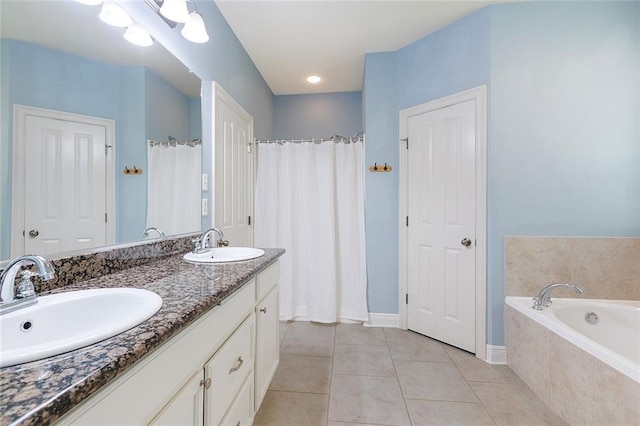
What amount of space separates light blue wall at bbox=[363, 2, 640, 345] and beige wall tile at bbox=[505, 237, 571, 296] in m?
0.06

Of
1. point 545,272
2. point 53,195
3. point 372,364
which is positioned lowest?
point 372,364

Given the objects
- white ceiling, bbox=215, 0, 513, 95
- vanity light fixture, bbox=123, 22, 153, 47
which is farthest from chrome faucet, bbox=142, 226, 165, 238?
white ceiling, bbox=215, 0, 513, 95

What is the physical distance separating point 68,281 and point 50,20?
2.90ft

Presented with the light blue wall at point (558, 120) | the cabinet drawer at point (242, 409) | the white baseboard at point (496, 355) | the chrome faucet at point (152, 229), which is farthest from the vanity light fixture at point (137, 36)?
the white baseboard at point (496, 355)

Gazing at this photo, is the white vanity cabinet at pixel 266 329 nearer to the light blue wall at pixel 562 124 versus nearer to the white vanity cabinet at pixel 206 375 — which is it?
the white vanity cabinet at pixel 206 375

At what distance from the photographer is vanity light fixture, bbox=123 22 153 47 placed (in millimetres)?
1215

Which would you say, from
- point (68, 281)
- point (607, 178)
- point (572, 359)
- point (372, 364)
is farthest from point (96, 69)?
point (607, 178)

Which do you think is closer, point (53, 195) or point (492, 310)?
point (53, 195)

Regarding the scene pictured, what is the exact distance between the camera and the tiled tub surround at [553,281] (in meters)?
1.50

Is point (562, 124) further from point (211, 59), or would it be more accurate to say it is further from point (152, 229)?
point (152, 229)

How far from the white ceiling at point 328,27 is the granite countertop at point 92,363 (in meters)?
2.07

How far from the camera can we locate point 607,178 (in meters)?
1.89

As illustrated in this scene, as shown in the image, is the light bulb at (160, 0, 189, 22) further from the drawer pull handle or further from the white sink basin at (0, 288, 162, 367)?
the drawer pull handle

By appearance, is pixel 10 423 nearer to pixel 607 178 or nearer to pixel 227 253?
pixel 227 253
